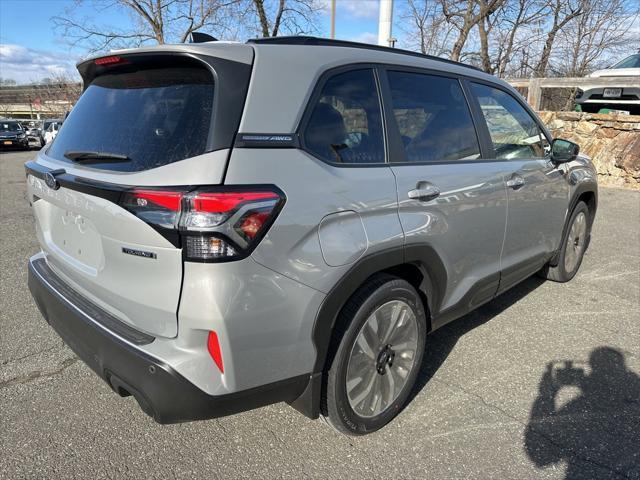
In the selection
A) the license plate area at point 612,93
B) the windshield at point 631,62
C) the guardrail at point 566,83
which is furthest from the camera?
the windshield at point 631,62

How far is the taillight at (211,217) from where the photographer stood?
1674mm

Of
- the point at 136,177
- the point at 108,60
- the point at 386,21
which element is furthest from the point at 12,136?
the point at 136,177

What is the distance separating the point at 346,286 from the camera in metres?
2.05

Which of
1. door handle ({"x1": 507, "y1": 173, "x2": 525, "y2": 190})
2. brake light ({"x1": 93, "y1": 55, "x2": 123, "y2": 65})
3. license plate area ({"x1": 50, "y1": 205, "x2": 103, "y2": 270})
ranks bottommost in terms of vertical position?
license plate area ({"x1": 50, "y1": 205, "x2": 103, "y2": 270})

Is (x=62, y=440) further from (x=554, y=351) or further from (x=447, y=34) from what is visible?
(x=447, y=34)

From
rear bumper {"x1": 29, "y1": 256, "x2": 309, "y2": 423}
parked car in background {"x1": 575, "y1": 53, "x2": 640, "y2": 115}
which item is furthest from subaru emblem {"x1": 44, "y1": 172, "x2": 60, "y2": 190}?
parked car in background {"x1": 575, "y1": 53, "x2": 640, "y2": 115}

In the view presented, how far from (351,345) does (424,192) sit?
0.85m

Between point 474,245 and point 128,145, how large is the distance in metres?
1.99

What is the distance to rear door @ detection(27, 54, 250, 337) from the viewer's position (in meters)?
1.74

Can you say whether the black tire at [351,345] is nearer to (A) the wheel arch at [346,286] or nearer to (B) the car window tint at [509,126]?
(A) the wheel arch at [346,286]

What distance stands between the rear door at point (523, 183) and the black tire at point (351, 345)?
1.24 metres

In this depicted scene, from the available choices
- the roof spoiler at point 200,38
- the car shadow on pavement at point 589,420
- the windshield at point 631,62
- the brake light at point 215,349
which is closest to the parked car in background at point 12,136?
the windshield at point 631,62

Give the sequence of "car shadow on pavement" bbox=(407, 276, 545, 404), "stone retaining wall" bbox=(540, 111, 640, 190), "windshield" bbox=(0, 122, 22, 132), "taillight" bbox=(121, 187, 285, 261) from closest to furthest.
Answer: "taillight" bbox=(121, 187, 285, 261) → "car shadow on pavement" bbox=(407, 276, 545, 404) → "stone retaining wall" bbox=(540, 111, 640, 190) → "windshield" bbox=(0, 122, 22, 132)

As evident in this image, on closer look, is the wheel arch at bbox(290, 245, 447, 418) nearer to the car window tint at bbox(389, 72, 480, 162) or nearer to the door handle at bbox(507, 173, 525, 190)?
the car window tint at bbox(389, 72, 480, 162)
